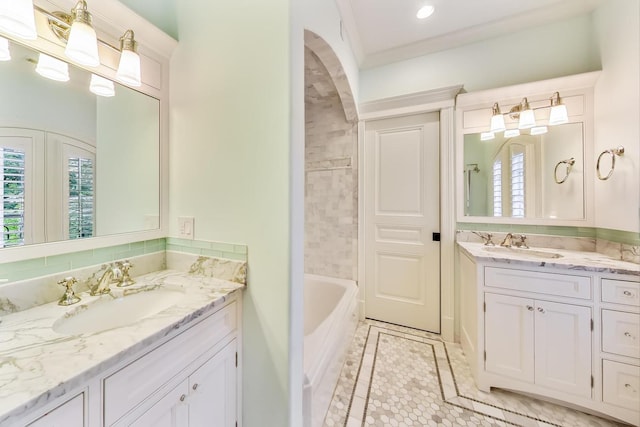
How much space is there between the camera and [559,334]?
140 cm

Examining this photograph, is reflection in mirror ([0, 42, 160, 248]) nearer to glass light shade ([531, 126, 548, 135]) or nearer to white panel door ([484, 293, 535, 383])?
white panel door ([484, 293, 535, 383])

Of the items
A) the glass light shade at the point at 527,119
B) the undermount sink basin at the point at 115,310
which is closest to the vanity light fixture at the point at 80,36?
the undermount sink basin at the point at 115,310

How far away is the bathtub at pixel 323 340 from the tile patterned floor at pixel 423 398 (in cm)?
14

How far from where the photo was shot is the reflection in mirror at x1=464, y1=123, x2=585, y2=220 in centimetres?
181

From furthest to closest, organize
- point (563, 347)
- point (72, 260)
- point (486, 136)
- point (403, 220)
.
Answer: point (403, 220)
point (486, 136)
point (563, 347)
point (72, 260)

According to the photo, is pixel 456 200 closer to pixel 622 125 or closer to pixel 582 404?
pixel 622 125

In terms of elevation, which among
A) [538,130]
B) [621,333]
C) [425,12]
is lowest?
[621,333]

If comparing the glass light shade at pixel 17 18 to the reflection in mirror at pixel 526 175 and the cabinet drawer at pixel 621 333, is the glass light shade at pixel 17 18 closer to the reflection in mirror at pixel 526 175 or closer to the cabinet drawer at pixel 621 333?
the reflection in mirror at pixel 526 175

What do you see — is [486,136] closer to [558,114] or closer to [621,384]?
[558,114]

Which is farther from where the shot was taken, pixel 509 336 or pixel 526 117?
pixel 526 117

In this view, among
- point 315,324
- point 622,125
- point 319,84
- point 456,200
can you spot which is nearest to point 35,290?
point 315,324

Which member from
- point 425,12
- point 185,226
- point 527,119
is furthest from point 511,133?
point 185,226

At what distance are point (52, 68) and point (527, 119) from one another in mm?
2848

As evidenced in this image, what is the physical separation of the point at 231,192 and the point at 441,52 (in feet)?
7.98
